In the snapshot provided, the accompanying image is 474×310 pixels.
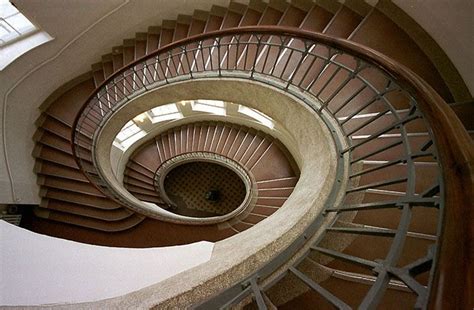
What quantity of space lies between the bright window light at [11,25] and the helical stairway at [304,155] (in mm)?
1301

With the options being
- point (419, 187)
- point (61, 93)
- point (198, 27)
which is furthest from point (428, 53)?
point (61, 93)

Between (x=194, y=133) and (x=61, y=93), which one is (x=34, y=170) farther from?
(x=194, y=133)

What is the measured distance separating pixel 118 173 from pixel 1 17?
13.8ft

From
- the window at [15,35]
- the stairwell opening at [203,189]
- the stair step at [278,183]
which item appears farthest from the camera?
the stairwell opening at [203,189]

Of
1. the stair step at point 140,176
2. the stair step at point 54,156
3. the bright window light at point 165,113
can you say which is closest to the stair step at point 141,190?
the stair step at point 140,176

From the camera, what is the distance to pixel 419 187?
2.54m

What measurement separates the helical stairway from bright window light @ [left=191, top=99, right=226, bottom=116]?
1.90 feet

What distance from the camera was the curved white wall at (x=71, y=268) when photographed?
199cm

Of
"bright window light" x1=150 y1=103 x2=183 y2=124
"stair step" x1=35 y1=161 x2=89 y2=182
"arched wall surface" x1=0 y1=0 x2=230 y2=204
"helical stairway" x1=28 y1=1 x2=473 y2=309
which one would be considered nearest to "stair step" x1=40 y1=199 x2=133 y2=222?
"helical stairway" x1=28 y1=1 x2=473 y2=309

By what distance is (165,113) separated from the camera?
880cm

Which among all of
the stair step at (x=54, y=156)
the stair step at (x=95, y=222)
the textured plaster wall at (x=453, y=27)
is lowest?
the stair step at (x=95, y=222)

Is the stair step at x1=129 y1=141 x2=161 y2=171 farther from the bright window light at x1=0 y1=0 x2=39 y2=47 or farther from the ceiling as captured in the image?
the bright window light at x1=0 y1=0 x2=39 y2=47

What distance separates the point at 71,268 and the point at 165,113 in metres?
6.97

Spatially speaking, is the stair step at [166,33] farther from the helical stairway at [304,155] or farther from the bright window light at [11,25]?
the bright window light at [11,25]
